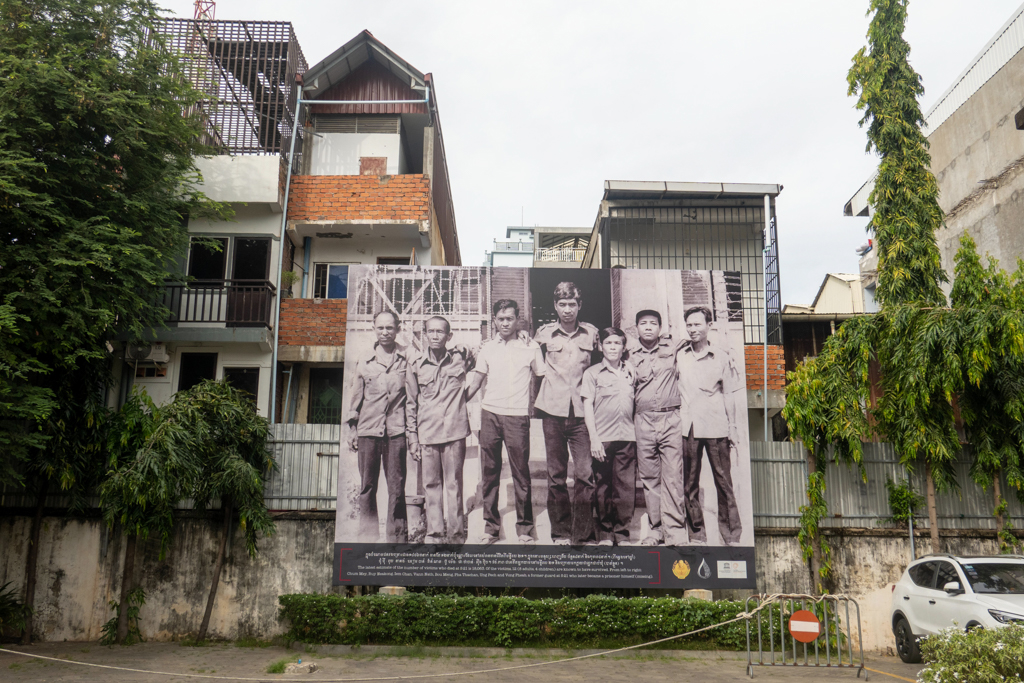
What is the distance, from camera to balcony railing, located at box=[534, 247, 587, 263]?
124 feet

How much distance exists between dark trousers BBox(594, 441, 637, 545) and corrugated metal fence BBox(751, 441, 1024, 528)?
101 inches

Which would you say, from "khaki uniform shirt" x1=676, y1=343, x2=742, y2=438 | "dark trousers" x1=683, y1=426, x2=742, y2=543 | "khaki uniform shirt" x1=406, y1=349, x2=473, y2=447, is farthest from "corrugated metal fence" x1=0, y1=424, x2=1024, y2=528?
"khaki uniform shirt" x1=406, y1=349, x2=473, y2=447

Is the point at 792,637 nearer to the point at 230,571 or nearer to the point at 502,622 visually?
the point at 502,622

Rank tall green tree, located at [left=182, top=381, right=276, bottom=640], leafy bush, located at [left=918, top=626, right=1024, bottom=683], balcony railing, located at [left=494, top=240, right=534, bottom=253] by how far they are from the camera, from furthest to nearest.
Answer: balcony railing, located at [left=494, top=240, right=534, bottom=253], tall green tree, located at [left=182, top=381, right=276, bottom=640], leafy bush, located at [left=918, top=626, right=1024, bottom=683]

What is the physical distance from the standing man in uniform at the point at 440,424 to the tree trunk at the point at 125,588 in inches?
205

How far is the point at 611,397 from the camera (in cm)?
1317

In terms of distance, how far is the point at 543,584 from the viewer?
12.5 m

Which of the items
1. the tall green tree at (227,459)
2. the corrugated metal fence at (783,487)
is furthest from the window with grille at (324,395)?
the tall green tree at (227,459)

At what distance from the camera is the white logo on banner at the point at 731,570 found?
1256 centimetres

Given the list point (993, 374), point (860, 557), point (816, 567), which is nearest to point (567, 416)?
point (816, 567)

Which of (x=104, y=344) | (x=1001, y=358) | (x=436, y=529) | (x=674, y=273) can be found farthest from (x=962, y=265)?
(x=104, y=344)

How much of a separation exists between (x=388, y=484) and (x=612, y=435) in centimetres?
421

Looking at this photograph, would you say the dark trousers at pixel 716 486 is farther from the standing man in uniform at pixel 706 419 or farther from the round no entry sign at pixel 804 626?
the round no entry sign at pixel 804 626

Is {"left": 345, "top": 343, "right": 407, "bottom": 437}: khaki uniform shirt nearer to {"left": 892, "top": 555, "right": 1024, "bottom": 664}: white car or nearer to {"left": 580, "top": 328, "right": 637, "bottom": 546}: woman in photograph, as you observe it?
{"left": 580, "top": 328, "right": 637, "bottom": 546}: woman in photograph
